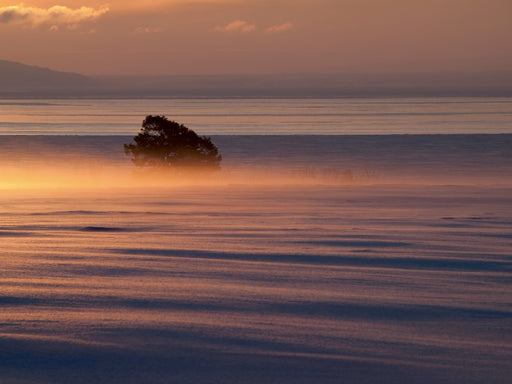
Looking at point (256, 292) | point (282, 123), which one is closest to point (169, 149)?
point (256, 292)

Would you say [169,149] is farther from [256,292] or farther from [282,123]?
[282,123]

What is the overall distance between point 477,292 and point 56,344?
7.52 feet

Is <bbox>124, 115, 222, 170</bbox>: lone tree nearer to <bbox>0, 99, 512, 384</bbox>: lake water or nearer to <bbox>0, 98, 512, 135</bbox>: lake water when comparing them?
<bbox>0, 99, 512, 384</bbox>: lake water

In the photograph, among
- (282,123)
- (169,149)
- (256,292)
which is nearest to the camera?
(256,292)

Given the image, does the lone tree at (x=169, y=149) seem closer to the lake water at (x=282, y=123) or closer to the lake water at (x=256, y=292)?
the lake water at (x=256, y=292)

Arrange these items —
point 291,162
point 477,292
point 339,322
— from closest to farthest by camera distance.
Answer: point 339,322 < point 477,292 < point 291,162

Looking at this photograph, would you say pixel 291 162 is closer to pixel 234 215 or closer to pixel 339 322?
pixel 234 215

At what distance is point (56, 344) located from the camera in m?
3.54

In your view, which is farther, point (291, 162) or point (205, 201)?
point (291, 162)

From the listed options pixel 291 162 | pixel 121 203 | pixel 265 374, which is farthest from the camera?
pixel 291 162

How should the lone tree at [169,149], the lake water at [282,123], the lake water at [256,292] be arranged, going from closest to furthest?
the lake water at [256,292] < the lone tree at [169,149] < the lake water at [282,123]

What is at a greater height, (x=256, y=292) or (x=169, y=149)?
(x=169, y=149)

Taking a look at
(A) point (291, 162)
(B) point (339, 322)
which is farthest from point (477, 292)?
(A) point (291, 162)

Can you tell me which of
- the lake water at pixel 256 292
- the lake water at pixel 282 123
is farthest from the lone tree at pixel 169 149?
the lake water at pixel 282 123
